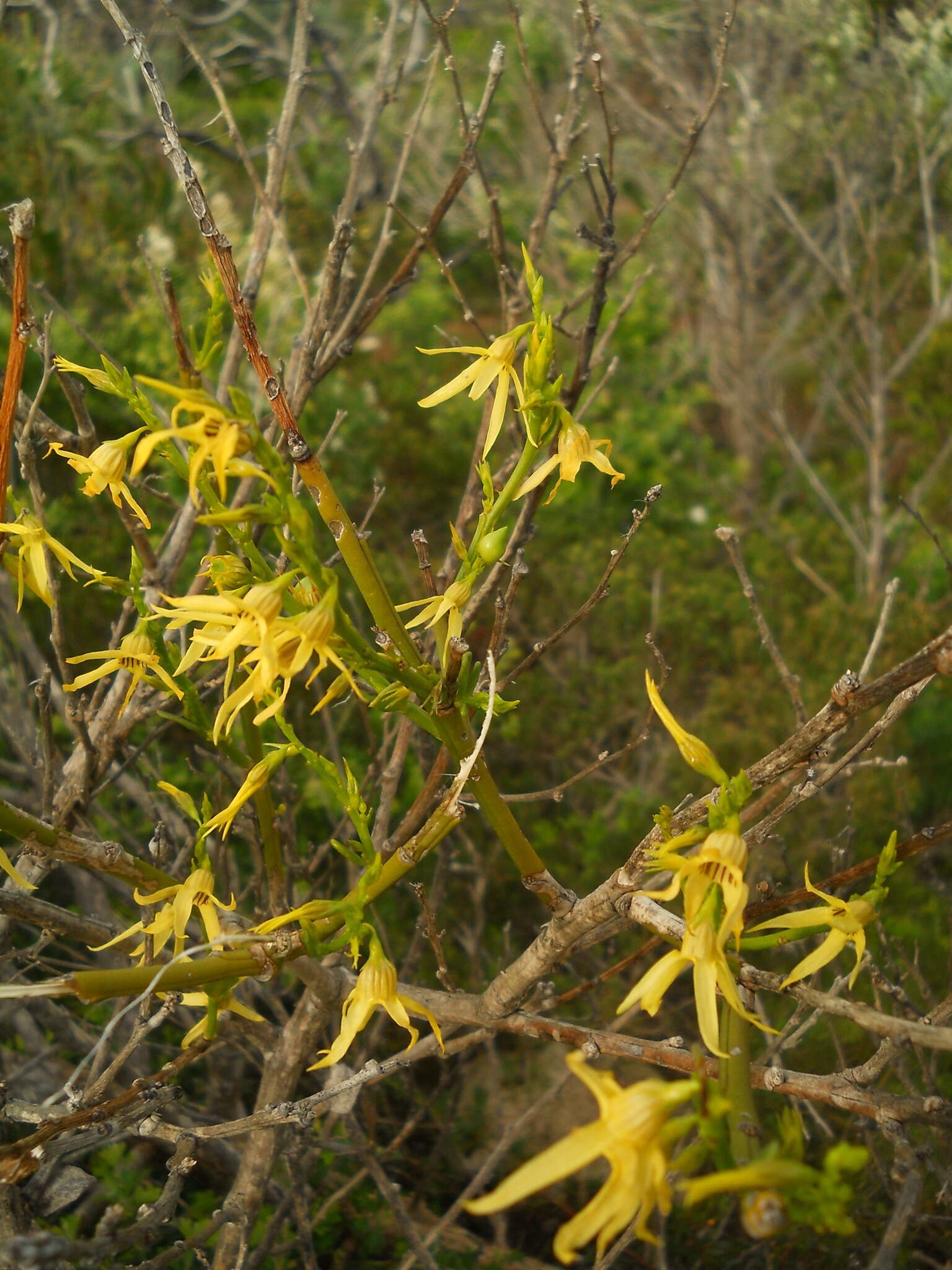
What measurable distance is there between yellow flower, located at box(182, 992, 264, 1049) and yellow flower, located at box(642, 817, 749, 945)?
52cm

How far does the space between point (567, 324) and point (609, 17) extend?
2313 mm

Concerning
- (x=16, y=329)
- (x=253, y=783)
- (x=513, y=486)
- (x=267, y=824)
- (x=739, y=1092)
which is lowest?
(x=267, y=824)

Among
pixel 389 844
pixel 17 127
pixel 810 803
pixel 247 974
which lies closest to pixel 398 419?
pixel 17 127

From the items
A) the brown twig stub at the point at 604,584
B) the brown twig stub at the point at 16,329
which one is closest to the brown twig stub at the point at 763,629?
the brown twig stub at the point at 604,584

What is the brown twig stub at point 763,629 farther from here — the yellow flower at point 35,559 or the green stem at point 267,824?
the yellow flower at point 35,559

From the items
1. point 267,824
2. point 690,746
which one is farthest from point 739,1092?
point 267,824

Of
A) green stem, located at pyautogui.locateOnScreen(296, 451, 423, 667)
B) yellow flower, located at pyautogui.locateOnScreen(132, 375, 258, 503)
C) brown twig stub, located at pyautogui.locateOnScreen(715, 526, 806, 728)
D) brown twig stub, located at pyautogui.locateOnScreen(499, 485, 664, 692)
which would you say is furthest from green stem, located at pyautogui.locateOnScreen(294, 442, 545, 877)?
brown twig stub, located at pyautogui.locateOnScreen(715, 526, 806, 728)

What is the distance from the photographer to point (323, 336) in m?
1.64

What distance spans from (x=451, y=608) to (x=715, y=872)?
0.37 metres

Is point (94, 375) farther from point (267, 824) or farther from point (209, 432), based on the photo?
point (267, 824)

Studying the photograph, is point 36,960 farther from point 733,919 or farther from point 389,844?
point 733,919

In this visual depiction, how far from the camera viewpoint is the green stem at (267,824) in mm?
1271

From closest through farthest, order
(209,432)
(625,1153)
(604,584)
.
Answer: (625,1153) → (209,432) → (604,584)

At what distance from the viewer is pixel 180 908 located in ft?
3.61
